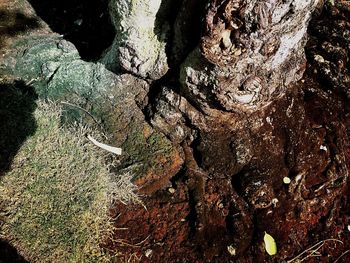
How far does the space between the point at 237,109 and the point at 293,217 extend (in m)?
0.86

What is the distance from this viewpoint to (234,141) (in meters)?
2.70

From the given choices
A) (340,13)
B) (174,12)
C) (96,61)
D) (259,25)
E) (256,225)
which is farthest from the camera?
(340,13)

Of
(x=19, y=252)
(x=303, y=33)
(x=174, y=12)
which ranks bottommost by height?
(x=19, y=252)

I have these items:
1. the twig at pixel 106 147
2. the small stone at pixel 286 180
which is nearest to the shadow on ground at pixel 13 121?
the twig at pixel 106 147

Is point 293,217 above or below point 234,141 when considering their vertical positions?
below

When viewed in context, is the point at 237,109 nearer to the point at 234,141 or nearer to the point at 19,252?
the point at 234,141

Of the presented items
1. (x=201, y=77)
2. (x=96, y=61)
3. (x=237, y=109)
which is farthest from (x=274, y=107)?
(x=96, y=61)

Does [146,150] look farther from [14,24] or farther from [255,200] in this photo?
[14,24]

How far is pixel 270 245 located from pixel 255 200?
0.96 feet

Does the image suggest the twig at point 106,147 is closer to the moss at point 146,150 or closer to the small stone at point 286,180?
the moss at point 146,150

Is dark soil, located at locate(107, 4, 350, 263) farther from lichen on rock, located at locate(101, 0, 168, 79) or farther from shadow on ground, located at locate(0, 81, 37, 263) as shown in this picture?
shadow on ground, located at locate(0, 81, 37, 263)

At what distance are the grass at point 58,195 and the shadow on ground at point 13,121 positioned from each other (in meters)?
0.04

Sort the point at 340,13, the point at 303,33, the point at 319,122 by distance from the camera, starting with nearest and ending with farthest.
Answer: the point at 303,33 < the point at 319,122 < the point at 340,13

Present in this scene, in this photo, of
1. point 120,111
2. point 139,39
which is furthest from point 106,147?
point 139,39
